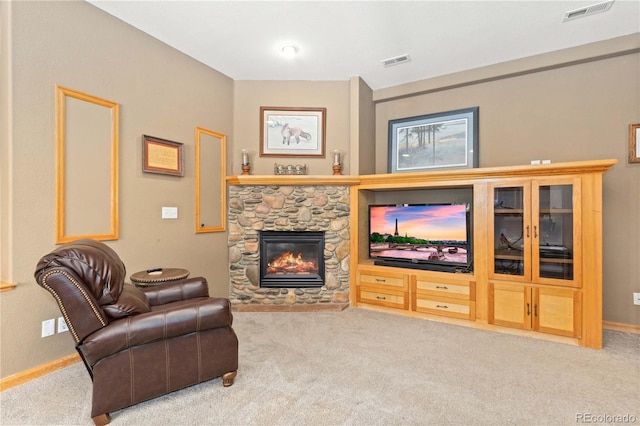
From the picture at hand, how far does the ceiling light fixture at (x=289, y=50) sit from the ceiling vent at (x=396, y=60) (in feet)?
3.41

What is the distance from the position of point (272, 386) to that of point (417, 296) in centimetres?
204

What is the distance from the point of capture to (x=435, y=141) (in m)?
3.99

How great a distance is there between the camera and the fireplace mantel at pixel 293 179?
12.2 ft

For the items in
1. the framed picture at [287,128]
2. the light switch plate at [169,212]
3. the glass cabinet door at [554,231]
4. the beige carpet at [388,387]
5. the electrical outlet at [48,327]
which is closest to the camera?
the beige carpet at [388,387]

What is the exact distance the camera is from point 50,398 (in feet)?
6.50

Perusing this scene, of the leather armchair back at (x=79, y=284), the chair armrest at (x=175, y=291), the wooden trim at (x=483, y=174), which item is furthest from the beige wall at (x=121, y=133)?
the wooden trim at (x=483, y=174)

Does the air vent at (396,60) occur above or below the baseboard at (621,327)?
above

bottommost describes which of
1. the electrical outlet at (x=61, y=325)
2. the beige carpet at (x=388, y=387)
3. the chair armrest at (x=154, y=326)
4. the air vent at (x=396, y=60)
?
the beige carpet at (x=388, y=387)

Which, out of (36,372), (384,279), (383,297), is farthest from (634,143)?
(36,372)

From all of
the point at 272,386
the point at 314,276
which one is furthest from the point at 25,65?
the point at 314,276

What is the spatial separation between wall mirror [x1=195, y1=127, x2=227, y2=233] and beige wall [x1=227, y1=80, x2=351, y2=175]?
0.29 m

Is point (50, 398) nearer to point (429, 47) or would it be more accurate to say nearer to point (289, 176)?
point (289, 176)

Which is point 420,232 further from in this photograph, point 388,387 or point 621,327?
point 621,327

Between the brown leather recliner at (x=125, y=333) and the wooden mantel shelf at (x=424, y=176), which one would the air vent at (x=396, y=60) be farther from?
the brown leather recliner at (x=125, y=333)
